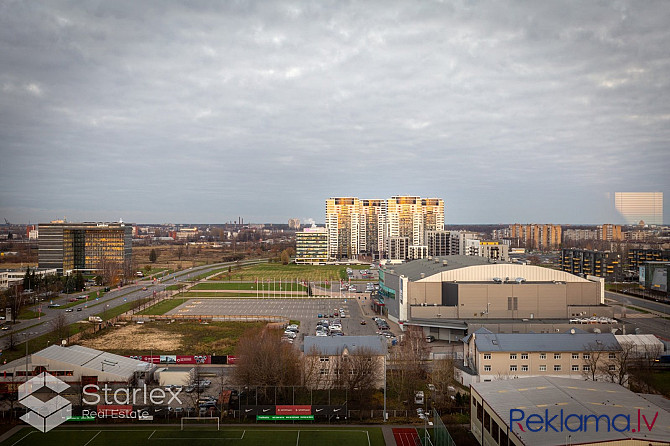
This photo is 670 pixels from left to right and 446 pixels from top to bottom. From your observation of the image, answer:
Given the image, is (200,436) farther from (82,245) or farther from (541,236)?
(541,236)

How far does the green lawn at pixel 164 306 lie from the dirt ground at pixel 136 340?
4252mm

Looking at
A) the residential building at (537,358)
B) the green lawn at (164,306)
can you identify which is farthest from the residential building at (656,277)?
the green lawn at (164,306)

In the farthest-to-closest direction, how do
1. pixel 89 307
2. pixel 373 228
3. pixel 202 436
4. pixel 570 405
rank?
pixel 373 228, pixel 89 307, pixel 202 436, pixel 570 405

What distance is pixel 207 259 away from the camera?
67812 mm

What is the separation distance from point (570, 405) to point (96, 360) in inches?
546

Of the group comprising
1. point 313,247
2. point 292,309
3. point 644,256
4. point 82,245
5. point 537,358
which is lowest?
point 292,309

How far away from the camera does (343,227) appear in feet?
240

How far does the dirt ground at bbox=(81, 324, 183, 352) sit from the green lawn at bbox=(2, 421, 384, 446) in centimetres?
732

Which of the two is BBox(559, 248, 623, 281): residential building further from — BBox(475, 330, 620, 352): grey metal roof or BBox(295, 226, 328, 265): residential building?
BBox(295, 226, 328, 265): residential building

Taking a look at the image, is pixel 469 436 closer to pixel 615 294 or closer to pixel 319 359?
pixel 319 359

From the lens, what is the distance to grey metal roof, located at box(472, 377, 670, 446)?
27.8 ft

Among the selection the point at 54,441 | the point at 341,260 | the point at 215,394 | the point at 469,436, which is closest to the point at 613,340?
the point at 469,436

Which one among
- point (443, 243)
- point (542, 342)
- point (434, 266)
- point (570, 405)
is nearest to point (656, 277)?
point (434, 266)

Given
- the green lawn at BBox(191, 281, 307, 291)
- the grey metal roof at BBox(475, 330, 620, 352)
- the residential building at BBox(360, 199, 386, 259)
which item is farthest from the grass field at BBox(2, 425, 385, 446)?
the residential building at BBox(360, 199, 386, 259)
